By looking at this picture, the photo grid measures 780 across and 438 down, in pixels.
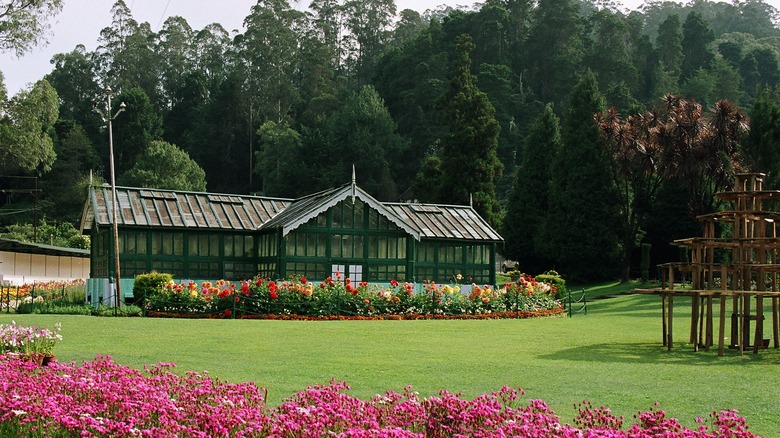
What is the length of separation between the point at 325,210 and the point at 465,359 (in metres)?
22.1

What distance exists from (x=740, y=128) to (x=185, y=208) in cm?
2789

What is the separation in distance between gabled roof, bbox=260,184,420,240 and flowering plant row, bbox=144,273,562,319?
725cm

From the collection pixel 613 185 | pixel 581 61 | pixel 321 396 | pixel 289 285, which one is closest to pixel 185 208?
pixel 289 285

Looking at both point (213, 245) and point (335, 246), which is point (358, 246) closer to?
point (335, 246)

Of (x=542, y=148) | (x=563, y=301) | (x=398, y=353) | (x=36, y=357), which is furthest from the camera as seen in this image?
(x=542, y=148)

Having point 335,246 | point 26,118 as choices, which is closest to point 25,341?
point 335,246

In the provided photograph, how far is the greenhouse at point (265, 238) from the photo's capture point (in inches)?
1426

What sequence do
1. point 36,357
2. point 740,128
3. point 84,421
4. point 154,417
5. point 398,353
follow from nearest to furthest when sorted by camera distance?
point 84,421, point 154,417, point 36,357, point 398,353, point 740,128

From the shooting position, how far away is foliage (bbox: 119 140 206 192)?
72250 mm

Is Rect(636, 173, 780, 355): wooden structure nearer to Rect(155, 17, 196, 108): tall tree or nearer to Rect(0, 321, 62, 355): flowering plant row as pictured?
Rect(0, 321, 62, 355): flowering plant row

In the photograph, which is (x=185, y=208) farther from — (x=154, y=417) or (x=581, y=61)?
(x=581, y=61)

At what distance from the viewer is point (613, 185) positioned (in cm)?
5275

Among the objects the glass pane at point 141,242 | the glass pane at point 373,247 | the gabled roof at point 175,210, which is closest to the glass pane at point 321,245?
the glass pane at point 373,247

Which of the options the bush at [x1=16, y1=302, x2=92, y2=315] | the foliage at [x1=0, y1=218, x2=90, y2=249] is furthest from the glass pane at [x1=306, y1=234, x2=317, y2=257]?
the foliage at [x1=0, y1=218, x2=90, y2=249]
